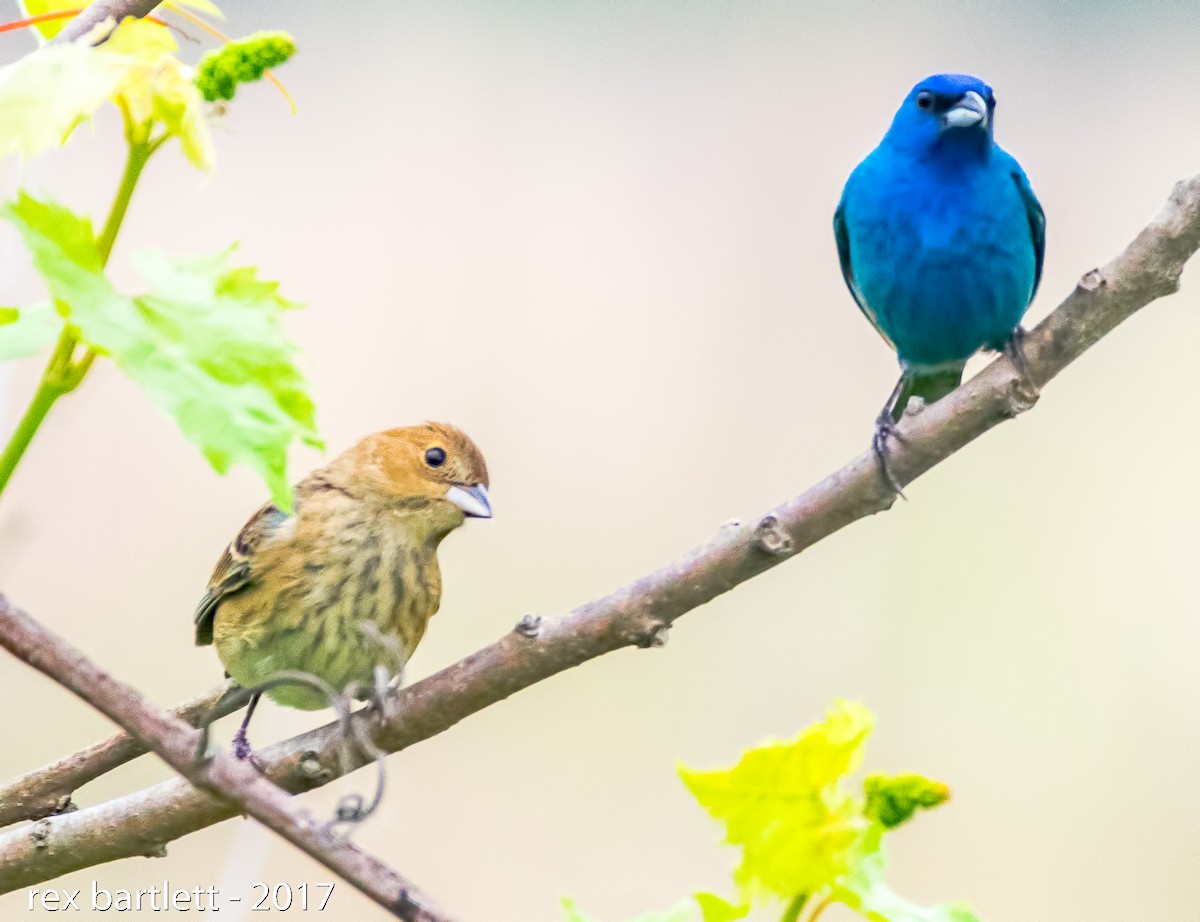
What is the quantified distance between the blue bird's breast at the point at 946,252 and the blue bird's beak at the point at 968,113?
6 centimetres

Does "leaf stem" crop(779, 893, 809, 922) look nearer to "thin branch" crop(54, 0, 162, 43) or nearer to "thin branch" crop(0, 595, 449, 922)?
"thin branch" crop(0, 595, 449, 922)

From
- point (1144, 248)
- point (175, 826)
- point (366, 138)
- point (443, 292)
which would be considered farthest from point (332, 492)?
point (366, 138)

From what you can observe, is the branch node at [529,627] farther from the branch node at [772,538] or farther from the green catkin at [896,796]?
the green catkin at [896,796]

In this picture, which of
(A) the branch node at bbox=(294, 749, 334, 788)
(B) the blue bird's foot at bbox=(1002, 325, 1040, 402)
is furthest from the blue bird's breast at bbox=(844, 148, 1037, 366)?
(A) the branch node at bbox=(294, 749, 334, 788)

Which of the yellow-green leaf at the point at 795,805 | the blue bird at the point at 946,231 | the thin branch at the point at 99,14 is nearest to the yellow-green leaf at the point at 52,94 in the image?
the thin branch at the point at 99,14

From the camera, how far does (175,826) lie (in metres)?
0.88

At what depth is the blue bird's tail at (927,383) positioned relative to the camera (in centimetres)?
144

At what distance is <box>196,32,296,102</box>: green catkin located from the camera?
52 centimetres

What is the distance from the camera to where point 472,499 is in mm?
1302

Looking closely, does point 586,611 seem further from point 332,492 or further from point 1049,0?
point 1049,0

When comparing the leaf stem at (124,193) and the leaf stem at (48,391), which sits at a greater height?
the leaf stem at (124,193)

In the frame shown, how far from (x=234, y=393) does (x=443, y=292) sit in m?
2.02

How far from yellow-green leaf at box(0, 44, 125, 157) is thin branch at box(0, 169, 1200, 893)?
0.47 metres

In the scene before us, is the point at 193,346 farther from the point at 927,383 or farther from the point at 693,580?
the point at 927,383
